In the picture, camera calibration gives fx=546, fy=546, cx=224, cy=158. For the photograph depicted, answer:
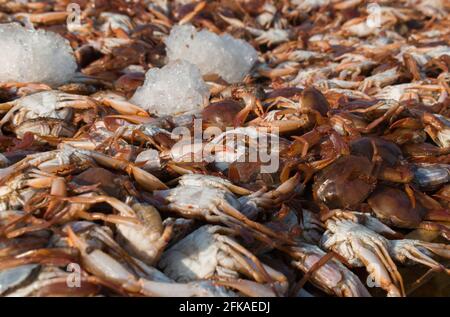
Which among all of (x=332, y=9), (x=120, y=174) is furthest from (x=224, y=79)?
(x=332, y=9)

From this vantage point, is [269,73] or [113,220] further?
[269,73]

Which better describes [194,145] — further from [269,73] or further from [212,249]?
[269,73]

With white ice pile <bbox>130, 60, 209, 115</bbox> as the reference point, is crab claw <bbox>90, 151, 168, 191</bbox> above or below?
above

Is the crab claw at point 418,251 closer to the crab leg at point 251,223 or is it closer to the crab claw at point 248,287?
the crab leg at point 251,223

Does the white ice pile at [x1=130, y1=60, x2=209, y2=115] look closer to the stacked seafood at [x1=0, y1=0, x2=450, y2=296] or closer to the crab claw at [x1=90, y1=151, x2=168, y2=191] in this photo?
the stacked seafood at [x1=0, y1=0, x2=450, y2=296]

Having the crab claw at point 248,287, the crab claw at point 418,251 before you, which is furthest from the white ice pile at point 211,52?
the crab claw at point 248,287

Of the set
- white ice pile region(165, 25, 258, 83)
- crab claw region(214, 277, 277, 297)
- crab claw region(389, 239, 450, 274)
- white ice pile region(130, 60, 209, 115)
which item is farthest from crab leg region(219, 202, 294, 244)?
white ice pile region(165, 25, 258, 83)
